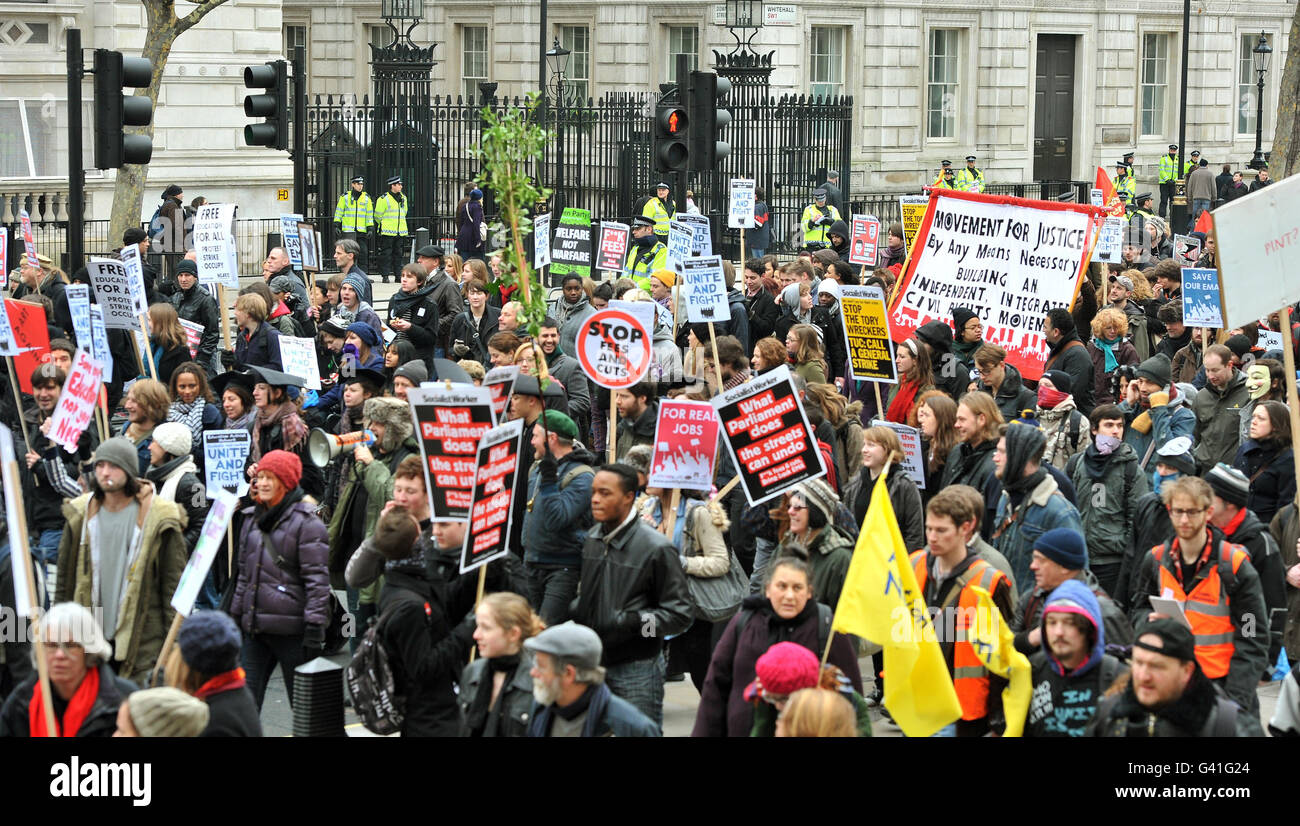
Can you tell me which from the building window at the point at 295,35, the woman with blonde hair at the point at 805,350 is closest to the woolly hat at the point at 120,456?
the woman with blonde hair at the point at 805,350

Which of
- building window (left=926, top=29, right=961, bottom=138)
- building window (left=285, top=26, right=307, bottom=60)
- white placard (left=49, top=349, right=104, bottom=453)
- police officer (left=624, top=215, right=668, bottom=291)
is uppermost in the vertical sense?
building window (left=285, top=26, right=307, bottom=60)

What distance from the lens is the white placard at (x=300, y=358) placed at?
37.4 feet

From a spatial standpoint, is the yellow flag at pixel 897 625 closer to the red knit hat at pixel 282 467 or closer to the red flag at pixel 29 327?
the red knit hat at pixel 282 467

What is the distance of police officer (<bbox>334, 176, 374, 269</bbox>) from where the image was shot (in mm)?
25594

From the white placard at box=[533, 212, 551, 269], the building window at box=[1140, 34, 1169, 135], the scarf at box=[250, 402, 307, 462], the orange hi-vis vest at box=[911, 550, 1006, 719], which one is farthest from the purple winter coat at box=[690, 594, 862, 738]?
the building window at box=[1140, 34, 1169, 135]

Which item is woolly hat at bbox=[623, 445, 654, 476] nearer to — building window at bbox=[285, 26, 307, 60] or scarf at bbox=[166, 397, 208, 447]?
scarf at bbox=[166, 397, 208, 447]

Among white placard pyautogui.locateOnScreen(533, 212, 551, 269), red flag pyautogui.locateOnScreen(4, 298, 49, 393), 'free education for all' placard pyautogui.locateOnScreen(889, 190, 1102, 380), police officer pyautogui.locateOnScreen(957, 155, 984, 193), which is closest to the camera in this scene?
red flag pyautogui.locateOnScreen(4, 298, 49, 393)

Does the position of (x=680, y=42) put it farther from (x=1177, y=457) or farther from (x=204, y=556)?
(x=204, y=556)

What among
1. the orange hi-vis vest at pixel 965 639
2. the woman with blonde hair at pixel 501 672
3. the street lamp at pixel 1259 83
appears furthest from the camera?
the street lamp at pixel 1259 83

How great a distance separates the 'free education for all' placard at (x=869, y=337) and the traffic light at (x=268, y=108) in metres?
6.45

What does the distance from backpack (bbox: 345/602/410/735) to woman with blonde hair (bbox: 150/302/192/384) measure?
20.4ft

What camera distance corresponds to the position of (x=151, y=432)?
31.6 feet
